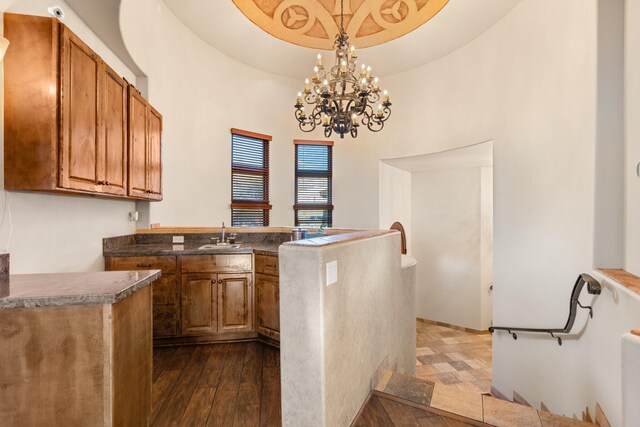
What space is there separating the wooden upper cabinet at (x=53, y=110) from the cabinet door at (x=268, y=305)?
1.64 meters

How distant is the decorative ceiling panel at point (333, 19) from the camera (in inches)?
169

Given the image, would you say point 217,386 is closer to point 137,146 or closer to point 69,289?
point 69,289

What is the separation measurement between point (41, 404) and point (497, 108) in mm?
4551

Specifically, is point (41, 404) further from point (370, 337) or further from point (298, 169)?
point (298, 169)

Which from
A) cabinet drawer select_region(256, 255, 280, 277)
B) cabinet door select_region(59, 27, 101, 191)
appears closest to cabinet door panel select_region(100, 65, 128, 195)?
cabinet door select_region(59, 27, 101, 191)

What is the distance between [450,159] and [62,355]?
5244 millimetres

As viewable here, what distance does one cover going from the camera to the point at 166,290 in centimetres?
307

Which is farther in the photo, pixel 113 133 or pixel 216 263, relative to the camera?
pixel 216 263

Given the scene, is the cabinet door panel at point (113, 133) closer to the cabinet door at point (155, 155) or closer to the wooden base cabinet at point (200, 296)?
the cabinet door at point (155, 155)

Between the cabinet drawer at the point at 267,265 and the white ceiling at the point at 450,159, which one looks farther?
the white ceiling at the point at 450,159

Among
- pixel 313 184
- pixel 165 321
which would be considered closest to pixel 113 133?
pixel 165 321

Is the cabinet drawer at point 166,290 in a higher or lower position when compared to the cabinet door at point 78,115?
lower

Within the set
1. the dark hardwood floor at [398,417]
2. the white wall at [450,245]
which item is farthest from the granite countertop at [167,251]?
the white wall at [450,245]

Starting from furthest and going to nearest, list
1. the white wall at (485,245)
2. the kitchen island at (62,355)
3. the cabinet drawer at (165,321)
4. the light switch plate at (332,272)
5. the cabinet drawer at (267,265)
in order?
the white wall at (485,245) → the cabinet drawer at (267,265) → the cabinet drawer at (165,321) → the light switch plate at (332,272) → the kitchen island at (62,355)
